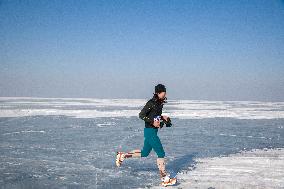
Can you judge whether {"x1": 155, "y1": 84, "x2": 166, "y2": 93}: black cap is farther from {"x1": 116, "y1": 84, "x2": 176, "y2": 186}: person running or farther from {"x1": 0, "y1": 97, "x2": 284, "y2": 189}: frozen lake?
{"x1": 0, "y1": 97, "x2": 284, "y2": 189}: frozen lake

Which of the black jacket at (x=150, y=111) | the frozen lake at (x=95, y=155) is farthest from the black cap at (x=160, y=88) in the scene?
the frozen lake at (x=95, y=155)

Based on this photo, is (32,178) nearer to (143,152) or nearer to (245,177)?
(143,152)

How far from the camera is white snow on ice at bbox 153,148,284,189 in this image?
549cm

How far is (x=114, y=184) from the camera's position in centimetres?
558

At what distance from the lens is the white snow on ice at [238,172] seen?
5.49 meters

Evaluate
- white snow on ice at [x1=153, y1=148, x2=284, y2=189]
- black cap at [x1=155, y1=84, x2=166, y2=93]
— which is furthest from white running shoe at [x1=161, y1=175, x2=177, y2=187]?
black cap at [x1=155, y1=84, x2=166, y2=93]

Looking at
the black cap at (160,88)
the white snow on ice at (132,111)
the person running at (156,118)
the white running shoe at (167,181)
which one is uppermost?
the black cap at (160,88)

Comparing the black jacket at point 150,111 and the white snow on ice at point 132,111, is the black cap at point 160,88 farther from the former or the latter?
the white snow on ice at point 132,111

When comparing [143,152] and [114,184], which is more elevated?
[143,152]

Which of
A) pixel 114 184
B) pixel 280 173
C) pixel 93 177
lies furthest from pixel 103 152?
pixel 280 173

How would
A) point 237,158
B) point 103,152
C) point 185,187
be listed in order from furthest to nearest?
1. point 103,152
2. point 237,158
3. point 185,187

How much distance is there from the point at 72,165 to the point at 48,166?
49 centimetres

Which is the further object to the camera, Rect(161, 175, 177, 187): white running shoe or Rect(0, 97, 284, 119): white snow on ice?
Rect(0, 97, 284, 119): white snow on ice

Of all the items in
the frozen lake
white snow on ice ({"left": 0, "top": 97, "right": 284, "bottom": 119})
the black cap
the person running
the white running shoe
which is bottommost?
the frozen lake
